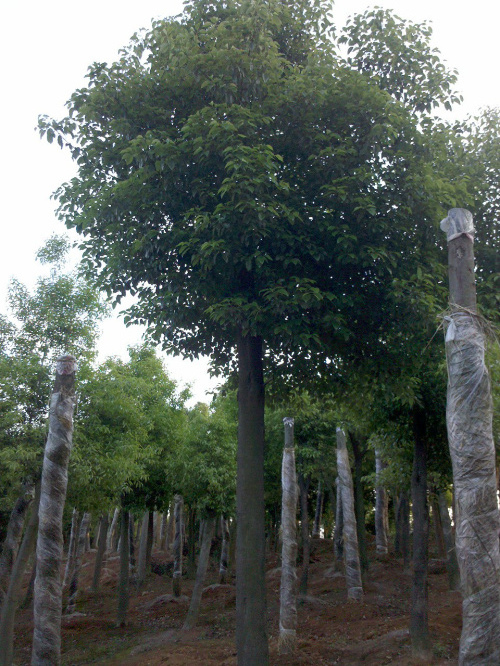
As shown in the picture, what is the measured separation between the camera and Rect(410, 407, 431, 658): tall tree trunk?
10414mm

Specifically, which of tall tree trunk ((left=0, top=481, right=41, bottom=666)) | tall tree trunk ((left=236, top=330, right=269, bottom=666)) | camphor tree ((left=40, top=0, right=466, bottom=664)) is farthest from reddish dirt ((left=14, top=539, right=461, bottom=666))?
camphor tree ((left=40, top=0, right=466, bottom=664))

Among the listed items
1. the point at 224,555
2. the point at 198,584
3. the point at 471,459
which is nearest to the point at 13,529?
the point at 198,584

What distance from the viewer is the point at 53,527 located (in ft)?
26.8

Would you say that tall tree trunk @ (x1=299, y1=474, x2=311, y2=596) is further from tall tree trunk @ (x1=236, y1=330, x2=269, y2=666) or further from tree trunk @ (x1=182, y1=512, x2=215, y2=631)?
tall tree trunk @ (x1=236, y1=330, x2=269, y2=666)

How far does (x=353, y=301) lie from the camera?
8656 millimetres

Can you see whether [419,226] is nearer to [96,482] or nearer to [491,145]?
[491,145]

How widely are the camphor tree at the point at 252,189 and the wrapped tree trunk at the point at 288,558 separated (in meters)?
5.23

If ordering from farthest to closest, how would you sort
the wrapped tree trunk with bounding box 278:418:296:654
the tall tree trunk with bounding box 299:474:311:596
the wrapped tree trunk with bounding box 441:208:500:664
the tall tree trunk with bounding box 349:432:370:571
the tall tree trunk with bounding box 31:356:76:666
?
the tall tree trunk with bounding box 299:474:311:596
the tall tree trunk with bounding box 349:432:370:571
the wrapped tree trunk with bounding box 278:418:296:654
the tall tree trunk with bounding box 31:356:76:666
the wrapped tree trunk with bounding box 441:208:500:664

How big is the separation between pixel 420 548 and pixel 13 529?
10336 millimetres

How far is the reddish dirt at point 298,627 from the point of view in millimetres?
11852

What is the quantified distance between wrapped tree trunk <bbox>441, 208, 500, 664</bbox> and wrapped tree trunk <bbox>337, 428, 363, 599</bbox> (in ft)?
43.5

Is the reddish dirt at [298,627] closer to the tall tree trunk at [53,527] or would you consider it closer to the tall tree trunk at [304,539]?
the tall tree trunk at [304,539]

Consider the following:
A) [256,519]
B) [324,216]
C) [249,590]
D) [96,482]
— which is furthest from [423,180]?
[96,482]

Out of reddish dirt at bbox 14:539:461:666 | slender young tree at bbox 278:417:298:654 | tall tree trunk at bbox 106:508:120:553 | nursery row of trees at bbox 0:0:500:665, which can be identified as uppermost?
nursery row of trees at bbox 0:0:500:665
